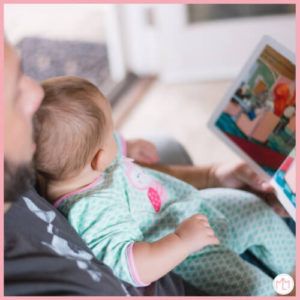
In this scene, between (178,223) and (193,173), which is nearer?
(178,223)

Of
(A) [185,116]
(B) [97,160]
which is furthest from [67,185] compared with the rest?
(A) [185,116]

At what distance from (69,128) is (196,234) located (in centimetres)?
33

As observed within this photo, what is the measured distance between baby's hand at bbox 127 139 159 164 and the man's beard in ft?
1.55

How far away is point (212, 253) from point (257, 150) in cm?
31

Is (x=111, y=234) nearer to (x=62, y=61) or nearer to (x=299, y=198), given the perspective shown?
(x=299, y=198)

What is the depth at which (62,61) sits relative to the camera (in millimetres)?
2531

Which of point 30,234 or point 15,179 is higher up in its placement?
point 15,179

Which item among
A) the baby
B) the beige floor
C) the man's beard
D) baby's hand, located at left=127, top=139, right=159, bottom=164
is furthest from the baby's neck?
the beige floor

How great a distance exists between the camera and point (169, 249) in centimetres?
81

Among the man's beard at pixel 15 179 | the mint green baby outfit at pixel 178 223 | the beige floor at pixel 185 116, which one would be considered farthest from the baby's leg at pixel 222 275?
the beige floor at pixel 185 116

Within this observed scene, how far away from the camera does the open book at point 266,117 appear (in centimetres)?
99

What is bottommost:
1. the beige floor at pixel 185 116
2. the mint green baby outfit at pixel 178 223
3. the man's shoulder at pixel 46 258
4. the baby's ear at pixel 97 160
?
the beige floor at pixel 185 116

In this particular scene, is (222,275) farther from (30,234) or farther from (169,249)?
(30,234)

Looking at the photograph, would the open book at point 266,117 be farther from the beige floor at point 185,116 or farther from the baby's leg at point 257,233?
the beige floor at point 185,116
